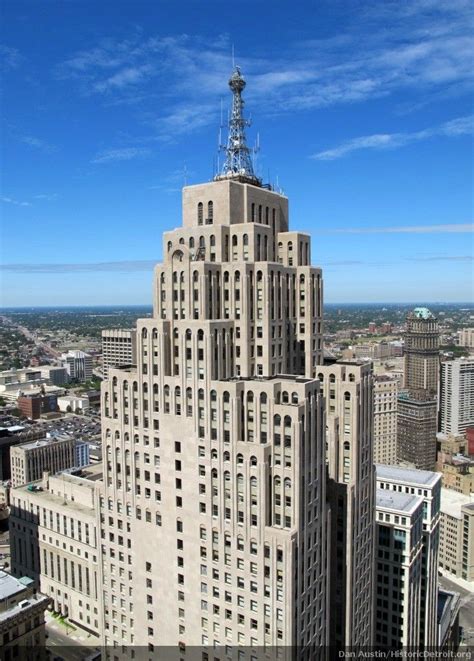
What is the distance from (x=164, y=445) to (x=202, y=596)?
21.3 metres

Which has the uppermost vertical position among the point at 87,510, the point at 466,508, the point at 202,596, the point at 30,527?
the point at 202,596

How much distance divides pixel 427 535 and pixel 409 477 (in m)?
15.2

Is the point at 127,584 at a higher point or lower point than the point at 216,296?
lower

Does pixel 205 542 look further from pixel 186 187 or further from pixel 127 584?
pixel 186 187

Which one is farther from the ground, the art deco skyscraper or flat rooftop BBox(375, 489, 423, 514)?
the art deco skyscraper

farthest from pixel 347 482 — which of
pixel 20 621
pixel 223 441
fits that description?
pixel 20 621

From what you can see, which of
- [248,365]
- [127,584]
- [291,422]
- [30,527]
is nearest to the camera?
[291,422]

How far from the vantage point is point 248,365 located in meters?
73.9

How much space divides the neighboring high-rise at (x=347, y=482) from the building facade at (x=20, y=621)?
175 ft

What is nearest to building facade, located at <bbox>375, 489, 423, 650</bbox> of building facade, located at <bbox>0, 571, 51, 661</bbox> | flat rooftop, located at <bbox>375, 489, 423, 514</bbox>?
flat rooftop, located at <bbox>375, 489, 423, 514</bbox>

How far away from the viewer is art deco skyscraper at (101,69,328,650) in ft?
217

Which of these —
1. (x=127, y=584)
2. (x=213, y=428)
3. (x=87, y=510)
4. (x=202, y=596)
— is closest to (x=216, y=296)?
(x=213, y=428)

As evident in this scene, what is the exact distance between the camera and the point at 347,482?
8038cm

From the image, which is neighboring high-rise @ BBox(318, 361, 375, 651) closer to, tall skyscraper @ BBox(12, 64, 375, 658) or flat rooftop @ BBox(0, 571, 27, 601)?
tall skyscraper @ BBox(12, 64, 375, 658)
